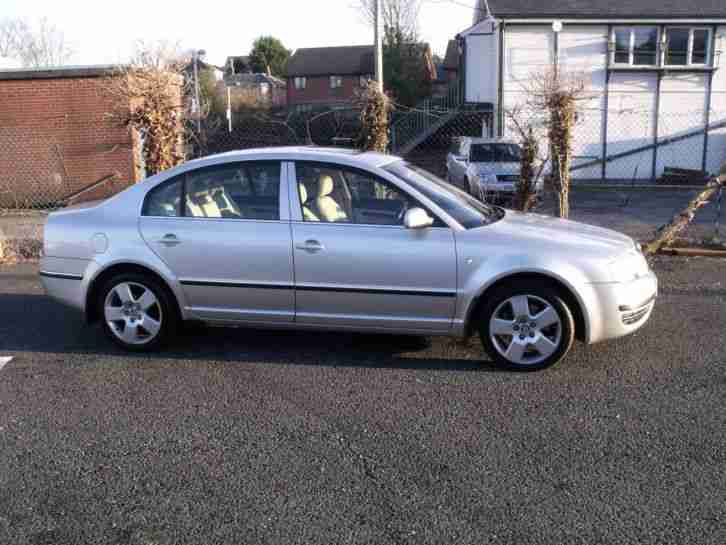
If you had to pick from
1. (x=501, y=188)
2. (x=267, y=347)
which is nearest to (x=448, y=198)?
(x=267, y=347)

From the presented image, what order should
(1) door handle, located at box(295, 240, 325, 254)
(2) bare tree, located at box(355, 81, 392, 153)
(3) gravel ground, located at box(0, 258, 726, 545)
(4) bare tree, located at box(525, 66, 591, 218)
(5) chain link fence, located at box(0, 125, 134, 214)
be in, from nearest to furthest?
(3) gravel ground, located at box(0, 258, 726, 545)
(1) door handle, located at box(295, 240, 325, 254)
(4) bare tree, located at box(525, 66, 591, 218)
(2) bare tree, located at box(355, 81, 392, 153)
(5) chain link fence, located at box(0, 125, 134, 214)

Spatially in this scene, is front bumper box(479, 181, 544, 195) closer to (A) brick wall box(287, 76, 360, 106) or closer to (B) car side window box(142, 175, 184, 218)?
(B) car side window box(142, 175, 184, 218)

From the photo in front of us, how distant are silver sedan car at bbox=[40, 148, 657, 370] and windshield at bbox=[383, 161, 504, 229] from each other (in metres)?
0.02

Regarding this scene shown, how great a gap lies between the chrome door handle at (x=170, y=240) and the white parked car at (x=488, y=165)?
9614mm

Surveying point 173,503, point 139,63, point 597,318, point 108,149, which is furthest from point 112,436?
point 108,149

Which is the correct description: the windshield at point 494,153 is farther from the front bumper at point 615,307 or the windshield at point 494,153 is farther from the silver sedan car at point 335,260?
the front bumper at point 615,307

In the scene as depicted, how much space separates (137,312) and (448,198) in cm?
262

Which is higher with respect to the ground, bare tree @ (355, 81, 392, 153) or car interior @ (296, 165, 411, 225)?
bare tree @ (355, 81, 392, 153)

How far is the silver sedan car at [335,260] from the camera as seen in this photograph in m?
5.56

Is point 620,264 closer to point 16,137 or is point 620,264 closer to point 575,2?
→ point 16,137

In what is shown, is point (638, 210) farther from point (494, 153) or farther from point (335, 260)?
point (335, 260)

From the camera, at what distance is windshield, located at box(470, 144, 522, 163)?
16781 millimetres

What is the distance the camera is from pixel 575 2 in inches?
915

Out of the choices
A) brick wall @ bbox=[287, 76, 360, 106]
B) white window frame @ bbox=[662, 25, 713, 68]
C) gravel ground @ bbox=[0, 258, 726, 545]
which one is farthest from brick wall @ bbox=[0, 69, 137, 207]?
brick wall @ bbox=[287, 76, 360, 106]
